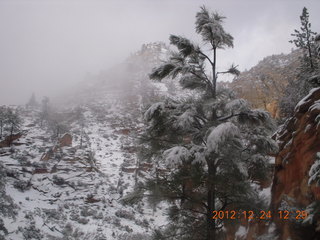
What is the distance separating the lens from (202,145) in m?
7.28

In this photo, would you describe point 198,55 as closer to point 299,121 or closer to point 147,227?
point 299,121

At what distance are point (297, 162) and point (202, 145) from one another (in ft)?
10.0

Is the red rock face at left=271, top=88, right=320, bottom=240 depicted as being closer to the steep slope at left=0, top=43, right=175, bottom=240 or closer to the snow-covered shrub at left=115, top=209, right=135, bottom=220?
the steep slope at left=0, top=43, right=175, bottom=240

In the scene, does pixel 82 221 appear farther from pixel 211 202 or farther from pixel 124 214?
pixel 211 202

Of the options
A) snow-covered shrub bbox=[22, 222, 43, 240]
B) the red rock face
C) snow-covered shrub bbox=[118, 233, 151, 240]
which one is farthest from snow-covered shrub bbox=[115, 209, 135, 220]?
the red rock face

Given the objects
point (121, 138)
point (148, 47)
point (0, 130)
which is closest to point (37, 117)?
point (0, 130)

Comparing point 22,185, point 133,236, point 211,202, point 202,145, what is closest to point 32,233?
point 133,236

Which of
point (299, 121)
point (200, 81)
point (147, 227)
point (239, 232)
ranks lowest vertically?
point (147, 227)

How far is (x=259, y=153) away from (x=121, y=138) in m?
45.3

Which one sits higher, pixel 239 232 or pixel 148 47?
pixel 148 47

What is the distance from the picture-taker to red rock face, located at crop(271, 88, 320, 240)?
740cm

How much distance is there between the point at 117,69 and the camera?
11894 centimetres

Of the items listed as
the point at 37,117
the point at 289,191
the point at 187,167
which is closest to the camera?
the point at 187,167
